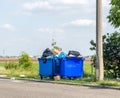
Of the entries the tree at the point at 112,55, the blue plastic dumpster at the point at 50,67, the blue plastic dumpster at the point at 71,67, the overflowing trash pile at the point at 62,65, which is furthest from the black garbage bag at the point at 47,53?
the tree at the point at 112,55

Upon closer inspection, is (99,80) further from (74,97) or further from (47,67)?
(74,97)

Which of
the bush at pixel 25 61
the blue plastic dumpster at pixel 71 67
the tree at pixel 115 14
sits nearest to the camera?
the blue plastic dumpster at pixel 71 67

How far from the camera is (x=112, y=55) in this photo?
2867cm

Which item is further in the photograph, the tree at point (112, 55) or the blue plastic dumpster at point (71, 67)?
the tree at point (112, 55)

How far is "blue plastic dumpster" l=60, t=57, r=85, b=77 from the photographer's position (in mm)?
25359

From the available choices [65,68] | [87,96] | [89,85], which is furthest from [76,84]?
[87,96]

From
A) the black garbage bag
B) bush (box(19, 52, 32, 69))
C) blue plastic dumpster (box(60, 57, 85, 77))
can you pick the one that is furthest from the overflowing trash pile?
bush (box(19, 52, 32, 69))

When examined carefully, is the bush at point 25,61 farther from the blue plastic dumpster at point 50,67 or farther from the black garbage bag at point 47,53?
the blue plastic dumpster at point 50,67

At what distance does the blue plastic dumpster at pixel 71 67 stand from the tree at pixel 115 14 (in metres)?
3.44

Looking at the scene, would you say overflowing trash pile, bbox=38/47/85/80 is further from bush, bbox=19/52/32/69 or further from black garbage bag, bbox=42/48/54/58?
bush, bbox=19/52/32/69

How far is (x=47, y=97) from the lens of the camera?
1591 centimetres

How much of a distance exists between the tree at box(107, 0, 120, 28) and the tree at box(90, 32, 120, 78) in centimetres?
89

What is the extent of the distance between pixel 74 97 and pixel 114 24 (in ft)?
41.5

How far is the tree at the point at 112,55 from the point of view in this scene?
28.5m
